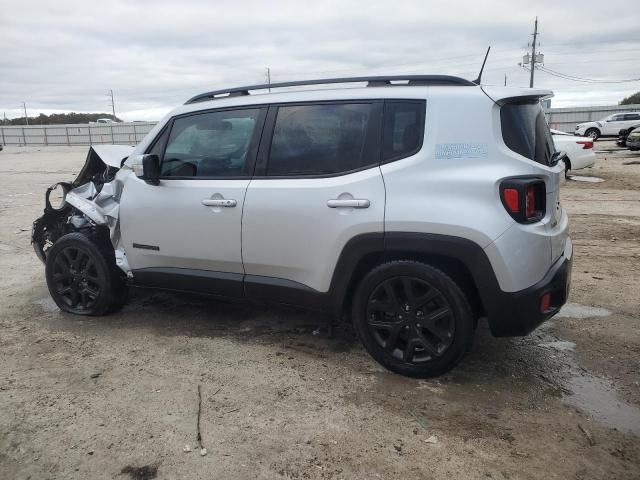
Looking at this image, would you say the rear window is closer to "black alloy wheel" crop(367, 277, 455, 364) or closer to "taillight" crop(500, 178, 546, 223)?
"taillight" crop(500, 178, 546, 223)

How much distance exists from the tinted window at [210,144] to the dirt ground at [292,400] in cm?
129

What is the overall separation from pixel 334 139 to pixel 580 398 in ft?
7.16

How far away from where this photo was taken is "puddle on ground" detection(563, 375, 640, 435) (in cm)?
291

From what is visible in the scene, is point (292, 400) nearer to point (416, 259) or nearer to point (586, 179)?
A: point (416, 259)

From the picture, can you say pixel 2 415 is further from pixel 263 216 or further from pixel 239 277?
pixel 263 216

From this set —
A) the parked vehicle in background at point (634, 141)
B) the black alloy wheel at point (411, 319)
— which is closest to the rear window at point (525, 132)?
the black alloy wheel at point (411, 319)

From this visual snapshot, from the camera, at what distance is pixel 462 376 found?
11.3 ft

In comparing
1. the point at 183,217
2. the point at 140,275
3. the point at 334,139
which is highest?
the point at 334,139

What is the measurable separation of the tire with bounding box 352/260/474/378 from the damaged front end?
228 cm

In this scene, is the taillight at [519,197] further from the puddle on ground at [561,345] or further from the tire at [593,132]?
the tire at [593,132]

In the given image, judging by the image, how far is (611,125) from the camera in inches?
1216

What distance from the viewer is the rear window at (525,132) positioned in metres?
3.08

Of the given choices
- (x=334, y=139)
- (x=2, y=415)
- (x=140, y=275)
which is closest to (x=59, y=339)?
(x=140, y=275)

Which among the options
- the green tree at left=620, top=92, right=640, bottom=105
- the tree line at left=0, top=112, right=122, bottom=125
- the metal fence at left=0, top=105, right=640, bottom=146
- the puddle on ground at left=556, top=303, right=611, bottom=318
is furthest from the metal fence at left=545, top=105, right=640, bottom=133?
the tree line at left=0, top=112, right=122, bottom=125
